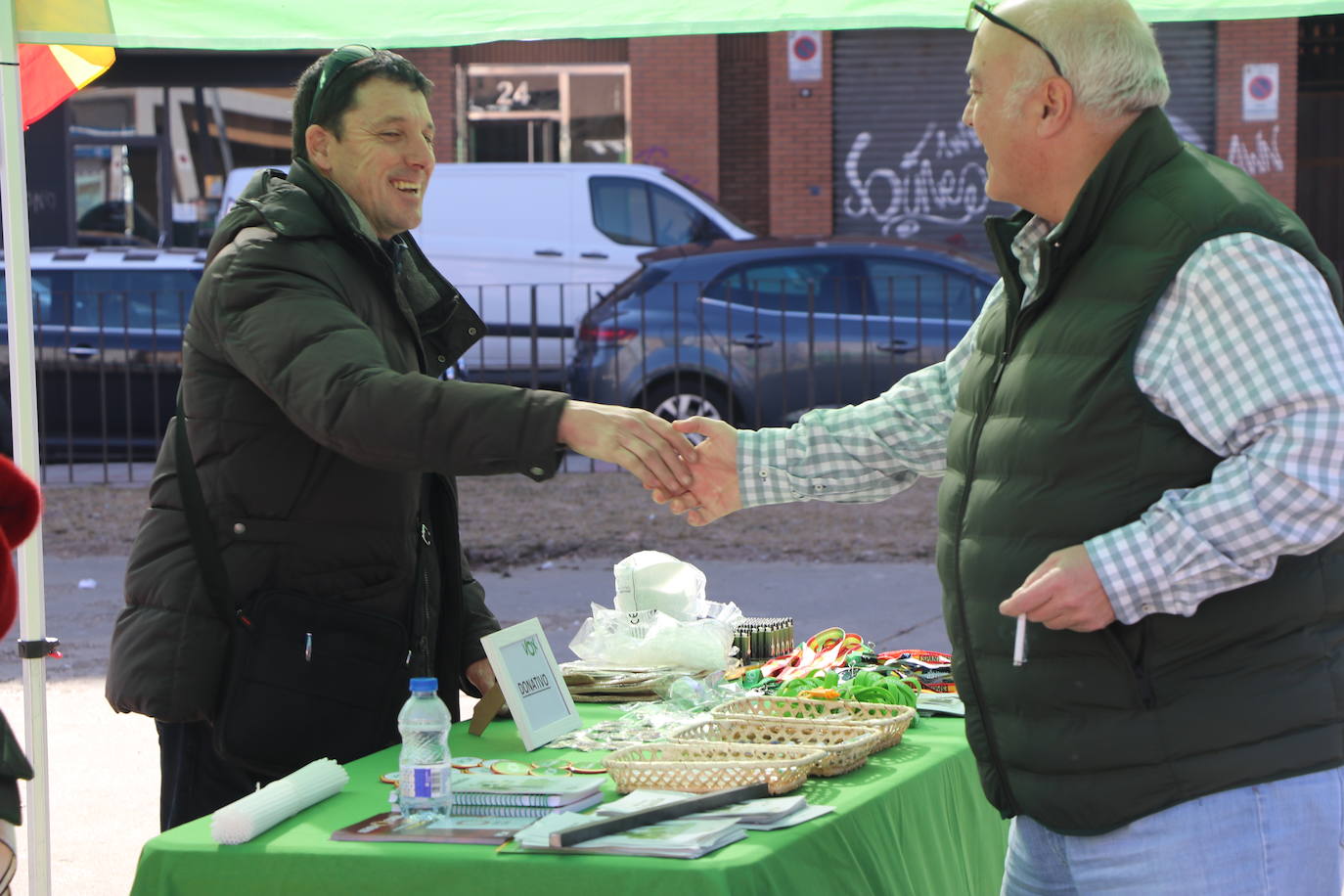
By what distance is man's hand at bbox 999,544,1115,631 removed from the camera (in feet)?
7.41

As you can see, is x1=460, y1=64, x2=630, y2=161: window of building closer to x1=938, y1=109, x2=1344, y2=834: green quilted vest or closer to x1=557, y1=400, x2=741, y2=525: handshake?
x1=557, y1=400, x2=741, y2=525: handshake

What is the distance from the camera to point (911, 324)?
12.3m

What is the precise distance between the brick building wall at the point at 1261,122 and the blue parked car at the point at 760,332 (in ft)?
27.5

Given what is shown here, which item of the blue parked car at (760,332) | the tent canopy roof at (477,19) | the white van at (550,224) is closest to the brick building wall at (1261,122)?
the white van at (550,224)

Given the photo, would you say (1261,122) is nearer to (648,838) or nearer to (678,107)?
(678,107)

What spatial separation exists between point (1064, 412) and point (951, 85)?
1854 centimetres

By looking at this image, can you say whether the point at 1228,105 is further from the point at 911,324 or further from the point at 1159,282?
the point at 1159,282

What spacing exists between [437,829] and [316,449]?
868mm

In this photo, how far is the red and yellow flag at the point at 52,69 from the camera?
4.39 m

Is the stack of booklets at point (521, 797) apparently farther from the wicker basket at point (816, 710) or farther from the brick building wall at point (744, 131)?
the brick building wall at point (744, 131)

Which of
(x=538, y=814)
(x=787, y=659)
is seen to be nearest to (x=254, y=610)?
(x=538, y=814)

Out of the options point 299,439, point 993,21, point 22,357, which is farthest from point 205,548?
point 993,21

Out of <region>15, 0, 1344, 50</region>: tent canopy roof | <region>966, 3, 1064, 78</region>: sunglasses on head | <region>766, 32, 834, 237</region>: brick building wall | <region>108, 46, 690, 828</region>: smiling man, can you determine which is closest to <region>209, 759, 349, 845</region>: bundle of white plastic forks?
<region>108, 46, 690, 828</region>: smiling man

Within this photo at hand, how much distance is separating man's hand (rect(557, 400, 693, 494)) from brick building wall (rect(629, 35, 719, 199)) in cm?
1714
